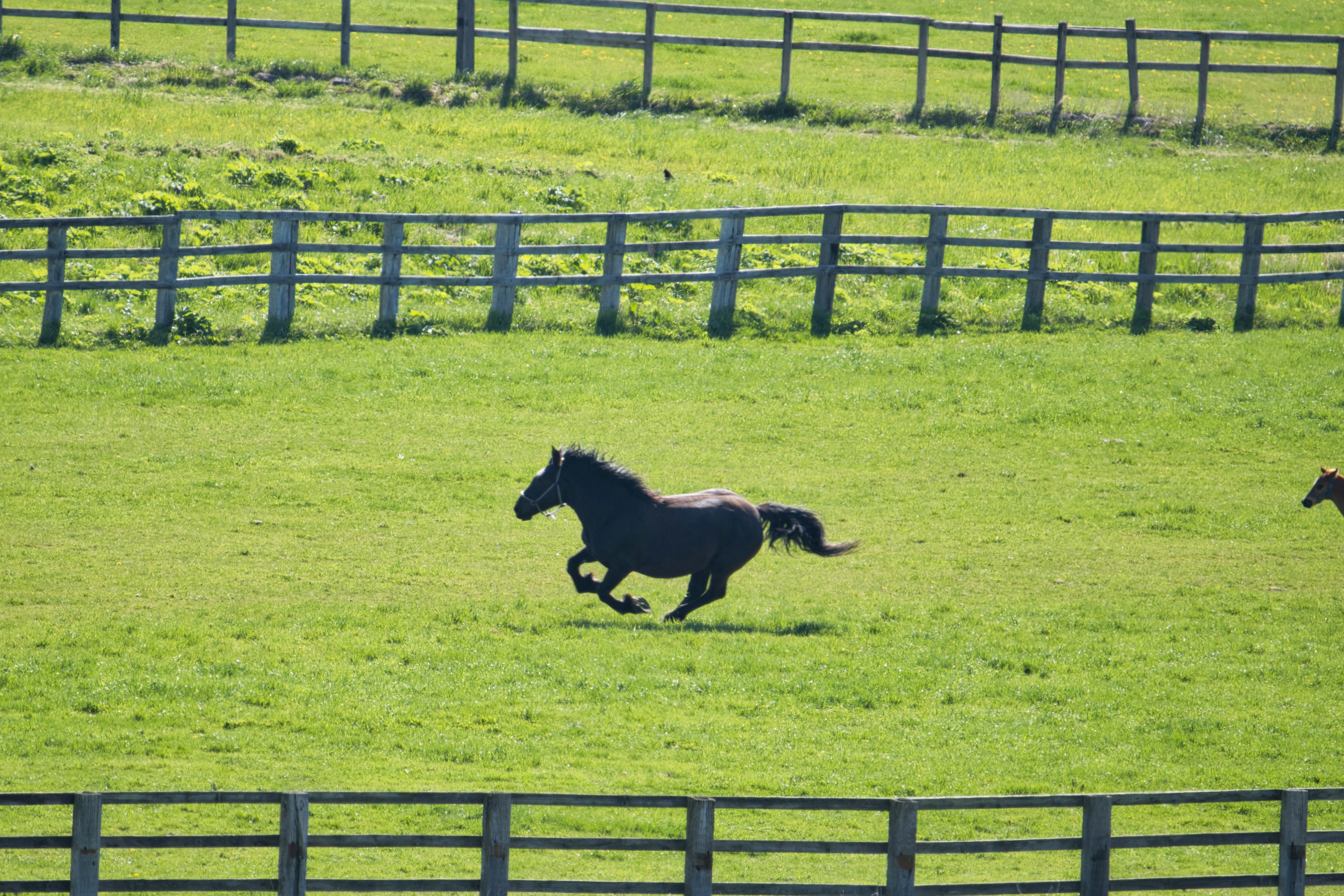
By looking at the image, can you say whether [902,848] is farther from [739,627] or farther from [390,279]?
[390,279]

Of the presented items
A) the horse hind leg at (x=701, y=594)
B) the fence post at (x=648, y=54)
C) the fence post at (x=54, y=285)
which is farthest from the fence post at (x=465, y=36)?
the horse hind leg at (x=701, y=594)

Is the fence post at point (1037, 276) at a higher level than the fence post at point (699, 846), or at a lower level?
higher

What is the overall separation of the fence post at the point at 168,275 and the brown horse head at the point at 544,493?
915cm

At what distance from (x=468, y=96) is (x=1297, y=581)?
77.3 ft

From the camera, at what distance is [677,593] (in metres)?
15.1

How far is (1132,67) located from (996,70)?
10.5 feet

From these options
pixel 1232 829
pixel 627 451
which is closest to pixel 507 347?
pixel 627 451

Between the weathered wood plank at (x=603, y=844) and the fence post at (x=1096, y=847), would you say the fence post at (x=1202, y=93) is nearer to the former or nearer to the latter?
the fence post at (x=1096, y=847)

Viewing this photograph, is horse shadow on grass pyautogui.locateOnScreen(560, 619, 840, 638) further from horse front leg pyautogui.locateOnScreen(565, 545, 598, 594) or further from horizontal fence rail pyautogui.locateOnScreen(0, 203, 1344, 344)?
horizontal fence rail pyautogui.locateOnScreen(0, 203, 1344, 344)

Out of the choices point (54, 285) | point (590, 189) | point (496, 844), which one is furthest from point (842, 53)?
point (496, 844)

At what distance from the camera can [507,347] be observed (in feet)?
72.1

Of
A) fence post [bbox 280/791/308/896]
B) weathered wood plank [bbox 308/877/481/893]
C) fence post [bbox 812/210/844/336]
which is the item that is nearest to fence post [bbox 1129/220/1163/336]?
fence post [bbox 812/210/844/336]

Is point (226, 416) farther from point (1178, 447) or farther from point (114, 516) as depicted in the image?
point (1178, 447)

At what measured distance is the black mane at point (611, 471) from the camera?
1399 cm
